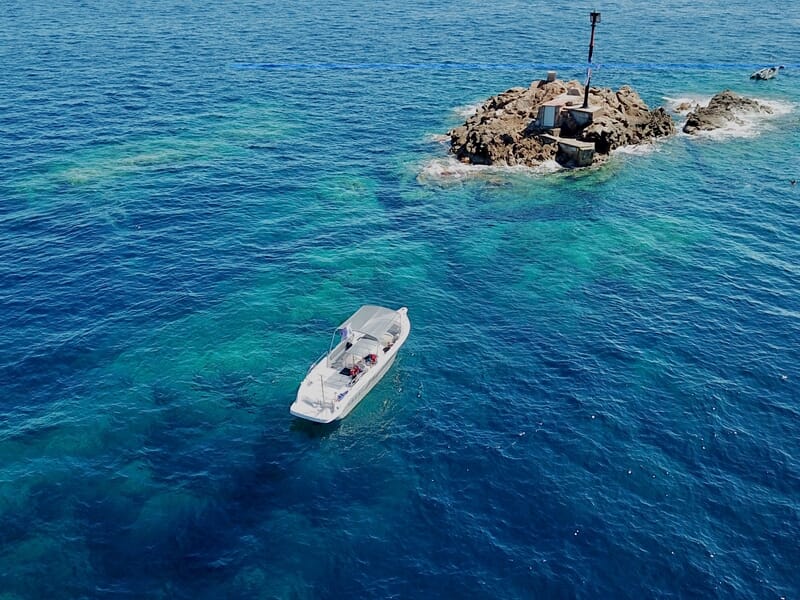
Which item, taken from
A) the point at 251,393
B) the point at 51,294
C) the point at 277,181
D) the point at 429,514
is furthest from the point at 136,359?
the point at 277,181

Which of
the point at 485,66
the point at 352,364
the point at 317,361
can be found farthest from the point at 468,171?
the point at 485,66

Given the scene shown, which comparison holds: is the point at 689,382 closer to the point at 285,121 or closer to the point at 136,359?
the point at 136,359

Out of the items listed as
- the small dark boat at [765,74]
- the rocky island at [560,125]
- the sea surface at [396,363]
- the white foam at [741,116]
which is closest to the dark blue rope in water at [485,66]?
the small dark boat at [765,74]

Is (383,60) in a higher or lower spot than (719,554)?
higher

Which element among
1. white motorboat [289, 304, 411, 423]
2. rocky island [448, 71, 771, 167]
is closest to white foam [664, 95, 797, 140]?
rocky island [448, 71, 771, 167]

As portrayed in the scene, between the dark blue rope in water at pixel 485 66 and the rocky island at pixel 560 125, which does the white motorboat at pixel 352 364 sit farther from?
the dark blue rope in water at pixel 485 66

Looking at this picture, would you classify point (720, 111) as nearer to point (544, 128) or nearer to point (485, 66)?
point (544, 128)
